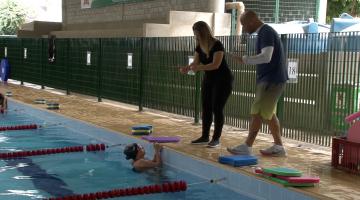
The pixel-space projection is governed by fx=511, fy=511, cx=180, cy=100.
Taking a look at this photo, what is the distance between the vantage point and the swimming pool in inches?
222

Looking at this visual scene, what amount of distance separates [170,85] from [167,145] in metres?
3.57

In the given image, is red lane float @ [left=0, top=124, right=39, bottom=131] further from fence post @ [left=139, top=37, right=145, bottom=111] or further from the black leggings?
the black leggings

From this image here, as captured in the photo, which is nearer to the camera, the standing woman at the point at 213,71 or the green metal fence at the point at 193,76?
the standing woman at the point at 213,71

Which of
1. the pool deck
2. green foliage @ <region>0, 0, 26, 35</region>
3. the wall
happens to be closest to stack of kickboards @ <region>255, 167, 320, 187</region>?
the pool deck

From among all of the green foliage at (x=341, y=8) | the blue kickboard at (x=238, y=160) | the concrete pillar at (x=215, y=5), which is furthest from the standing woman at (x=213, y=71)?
the green foliage at (x=341, y=8)

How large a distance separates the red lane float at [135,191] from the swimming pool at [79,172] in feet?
0.22

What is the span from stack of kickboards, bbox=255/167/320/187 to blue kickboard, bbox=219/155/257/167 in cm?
35

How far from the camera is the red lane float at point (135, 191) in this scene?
5.14 metres

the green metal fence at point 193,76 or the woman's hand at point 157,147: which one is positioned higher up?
the green metal fence at point 193,76

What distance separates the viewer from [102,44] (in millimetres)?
12805

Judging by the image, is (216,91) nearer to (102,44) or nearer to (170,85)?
(170,85)

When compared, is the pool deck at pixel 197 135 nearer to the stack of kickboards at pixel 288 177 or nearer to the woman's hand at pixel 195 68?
the stack of kickboards at pixel 288 177

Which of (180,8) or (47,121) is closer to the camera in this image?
(47,121)

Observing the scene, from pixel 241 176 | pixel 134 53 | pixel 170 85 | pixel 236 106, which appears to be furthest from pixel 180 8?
pixel 241 176
